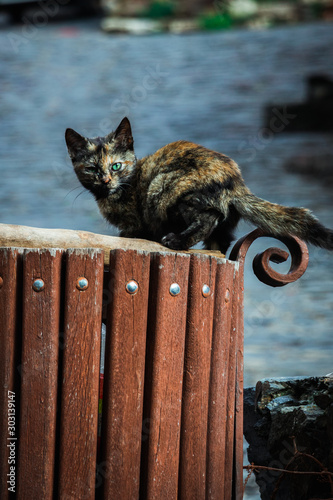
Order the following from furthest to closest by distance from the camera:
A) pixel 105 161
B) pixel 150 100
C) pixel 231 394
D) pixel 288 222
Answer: pixel 150 100 < pixel 105 161 < pixel 288 222 < pixel 231 394

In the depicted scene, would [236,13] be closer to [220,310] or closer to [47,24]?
[47,24]

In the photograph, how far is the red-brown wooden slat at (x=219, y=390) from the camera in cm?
175

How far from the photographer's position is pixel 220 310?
5.87 ft

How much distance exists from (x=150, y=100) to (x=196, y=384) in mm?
7152

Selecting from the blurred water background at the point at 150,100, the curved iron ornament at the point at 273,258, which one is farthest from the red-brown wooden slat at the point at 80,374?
the blurred water background at the point at 150,100

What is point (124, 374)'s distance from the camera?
161cm

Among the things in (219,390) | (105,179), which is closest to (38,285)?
(219,390)

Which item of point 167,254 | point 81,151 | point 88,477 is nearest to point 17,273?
point 167,254

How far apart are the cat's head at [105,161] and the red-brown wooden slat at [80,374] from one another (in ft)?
2.51

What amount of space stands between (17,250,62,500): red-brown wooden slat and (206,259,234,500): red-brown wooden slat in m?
0.44

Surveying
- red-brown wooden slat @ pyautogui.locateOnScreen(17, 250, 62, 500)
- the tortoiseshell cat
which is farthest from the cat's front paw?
red-brown wooden slat @ pyautogui.locateOnScreen(17, 250, 62, 500)

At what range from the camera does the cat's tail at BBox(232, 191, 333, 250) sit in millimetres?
2029

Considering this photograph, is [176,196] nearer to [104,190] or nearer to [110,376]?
[104,190]

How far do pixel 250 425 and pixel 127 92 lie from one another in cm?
632
